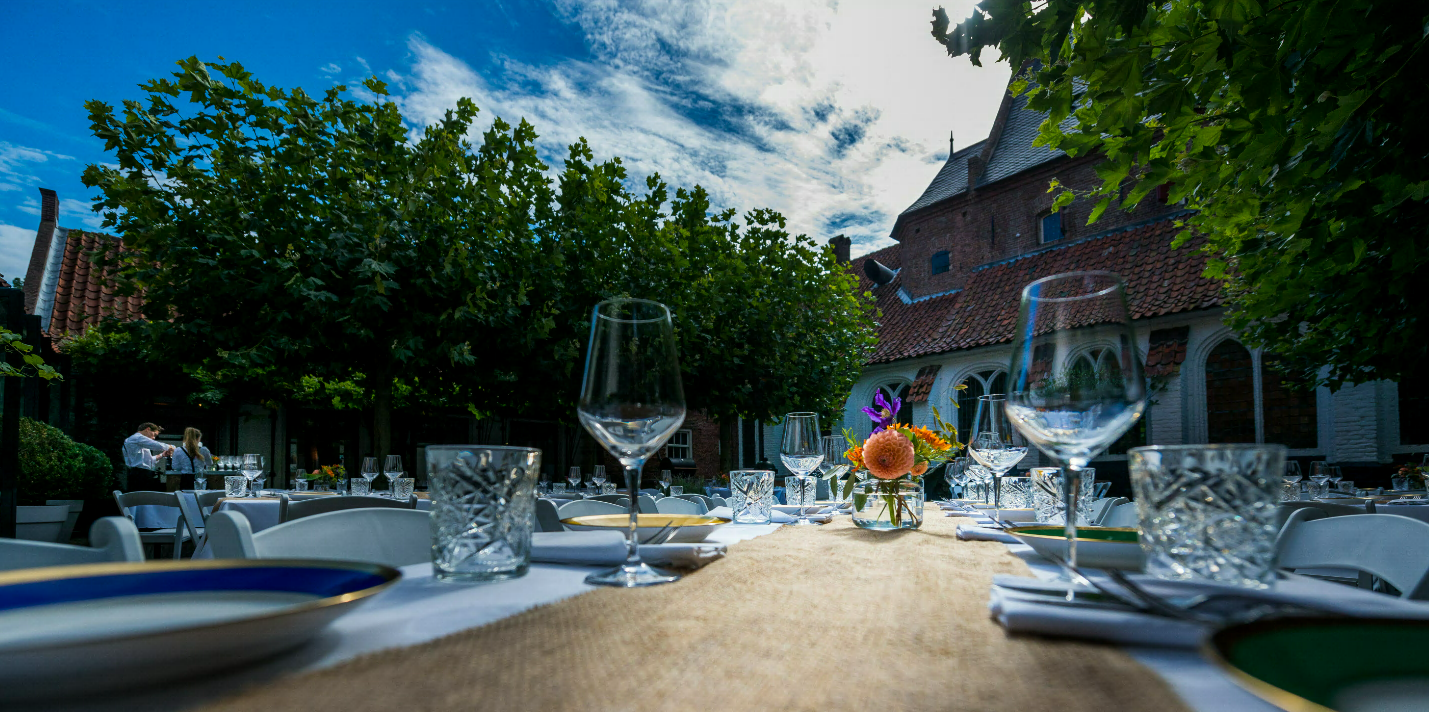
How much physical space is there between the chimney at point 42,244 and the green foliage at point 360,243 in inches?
396

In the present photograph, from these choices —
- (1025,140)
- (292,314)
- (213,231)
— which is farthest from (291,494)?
(1025,140)

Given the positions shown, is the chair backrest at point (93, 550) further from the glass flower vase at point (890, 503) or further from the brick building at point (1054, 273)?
→ the brick building at point (1054, 273)

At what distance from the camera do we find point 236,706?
470 mm

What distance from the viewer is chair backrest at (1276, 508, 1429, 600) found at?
1.53m

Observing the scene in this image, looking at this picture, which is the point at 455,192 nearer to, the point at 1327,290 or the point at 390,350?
the point at 390,350

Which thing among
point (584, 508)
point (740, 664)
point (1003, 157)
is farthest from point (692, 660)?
point (1003, 157)

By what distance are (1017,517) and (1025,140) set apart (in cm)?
2263

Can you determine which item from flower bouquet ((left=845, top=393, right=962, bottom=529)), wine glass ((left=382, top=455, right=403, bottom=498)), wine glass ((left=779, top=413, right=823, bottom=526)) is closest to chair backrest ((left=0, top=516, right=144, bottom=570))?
flower bouquet ((left=845, top=393, right=962, bottom=529))

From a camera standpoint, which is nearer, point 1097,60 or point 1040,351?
point 1040,351

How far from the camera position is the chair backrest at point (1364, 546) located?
5.03ft

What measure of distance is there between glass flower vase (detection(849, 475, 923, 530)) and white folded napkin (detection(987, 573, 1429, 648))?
128 centimetres

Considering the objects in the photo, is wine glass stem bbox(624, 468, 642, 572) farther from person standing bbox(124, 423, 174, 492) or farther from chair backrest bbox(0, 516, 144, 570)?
person standing bbox(124, 423, 174, 492)

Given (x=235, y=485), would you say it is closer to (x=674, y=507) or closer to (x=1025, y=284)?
(x=674, y=507)

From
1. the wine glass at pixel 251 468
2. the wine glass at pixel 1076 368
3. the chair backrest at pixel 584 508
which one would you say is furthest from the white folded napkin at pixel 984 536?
the wine glass at pixel 251 468
